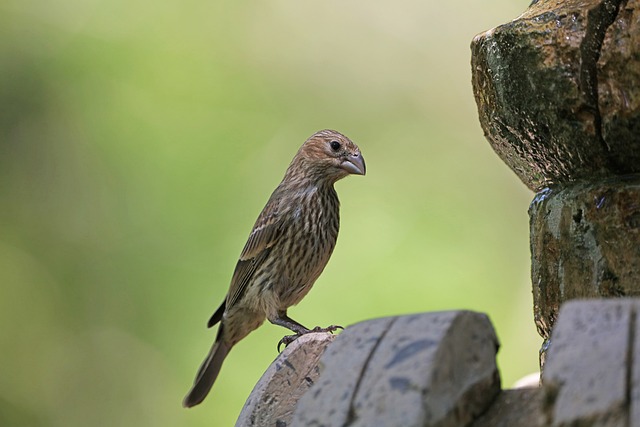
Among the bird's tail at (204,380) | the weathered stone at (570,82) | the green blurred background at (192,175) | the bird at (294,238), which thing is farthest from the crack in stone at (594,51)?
the green blurred background at (192,175)

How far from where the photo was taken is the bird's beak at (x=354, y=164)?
400 cm

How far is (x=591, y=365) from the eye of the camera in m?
1.46

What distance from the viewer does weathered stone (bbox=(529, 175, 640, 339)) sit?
6.93 feet

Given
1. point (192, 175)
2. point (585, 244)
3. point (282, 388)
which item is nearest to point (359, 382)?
point (282, 388)

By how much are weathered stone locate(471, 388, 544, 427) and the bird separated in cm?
223

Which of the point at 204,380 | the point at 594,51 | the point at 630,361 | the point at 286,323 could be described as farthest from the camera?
the point at 204,380

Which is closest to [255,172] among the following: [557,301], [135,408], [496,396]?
[135,408]

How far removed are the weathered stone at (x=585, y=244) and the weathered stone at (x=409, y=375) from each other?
52 centimetres

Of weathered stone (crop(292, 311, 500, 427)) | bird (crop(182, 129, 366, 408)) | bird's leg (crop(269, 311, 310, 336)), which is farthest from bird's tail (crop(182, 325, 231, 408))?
weathered stone (crop(292, 311, 500, 427))

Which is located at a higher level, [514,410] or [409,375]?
[409,375]

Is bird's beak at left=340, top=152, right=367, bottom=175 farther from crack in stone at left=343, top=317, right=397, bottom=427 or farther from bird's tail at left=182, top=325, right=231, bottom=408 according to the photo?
crack in stone at left=343, top=317, right=397, bottom=427

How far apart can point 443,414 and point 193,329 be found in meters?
4.87

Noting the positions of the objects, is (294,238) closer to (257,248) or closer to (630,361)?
(257,248)

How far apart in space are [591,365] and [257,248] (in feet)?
8.91
